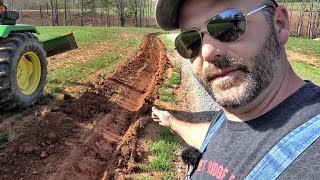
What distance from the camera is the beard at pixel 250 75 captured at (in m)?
1.64

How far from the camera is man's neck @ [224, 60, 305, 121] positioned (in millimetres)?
1634

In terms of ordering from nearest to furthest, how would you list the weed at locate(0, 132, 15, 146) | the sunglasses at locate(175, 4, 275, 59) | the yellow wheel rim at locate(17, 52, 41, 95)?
the sunglasses at locate(175, 4, 275, 59) → the weed at locate(0, 132, 15, 146) → the yellow wheel rim at locate(17, 52, 41, 95)

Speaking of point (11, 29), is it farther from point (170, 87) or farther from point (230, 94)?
point (230, 94)

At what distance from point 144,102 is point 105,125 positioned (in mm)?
1782

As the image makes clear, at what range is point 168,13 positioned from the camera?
1.96 metres

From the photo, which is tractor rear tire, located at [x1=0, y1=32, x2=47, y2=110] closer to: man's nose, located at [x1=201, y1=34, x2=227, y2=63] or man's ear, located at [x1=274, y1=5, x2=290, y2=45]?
man's nose, located at [x1=201, y1=34, x2=227, y2=63]

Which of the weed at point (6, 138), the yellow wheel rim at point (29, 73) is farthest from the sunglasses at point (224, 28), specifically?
the yellow wheel rim at point (29, 73)

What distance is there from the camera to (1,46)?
713cm

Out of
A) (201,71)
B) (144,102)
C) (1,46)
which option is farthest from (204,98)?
(201,71)

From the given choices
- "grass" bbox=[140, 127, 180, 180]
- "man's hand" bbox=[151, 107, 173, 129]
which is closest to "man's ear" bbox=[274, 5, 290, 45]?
"man's hand" bbox=[151, 107, 173, 129]

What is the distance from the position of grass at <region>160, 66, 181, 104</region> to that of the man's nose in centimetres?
756

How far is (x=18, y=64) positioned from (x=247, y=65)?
264 inches

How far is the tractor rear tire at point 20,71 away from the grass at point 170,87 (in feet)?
9.31

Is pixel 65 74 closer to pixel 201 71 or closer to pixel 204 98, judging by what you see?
pixel 204 98
